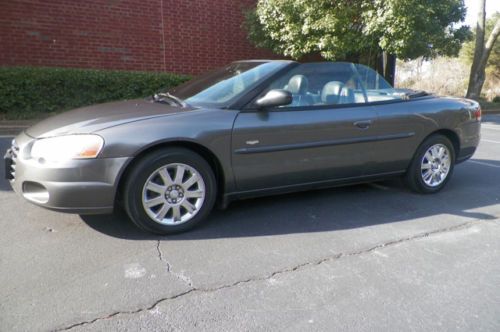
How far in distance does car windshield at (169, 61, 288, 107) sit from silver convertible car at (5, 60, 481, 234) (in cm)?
2

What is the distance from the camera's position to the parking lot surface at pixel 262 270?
229 centimetres

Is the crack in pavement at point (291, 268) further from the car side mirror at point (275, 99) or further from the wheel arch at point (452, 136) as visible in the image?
the car side mirror at point (275, 99)

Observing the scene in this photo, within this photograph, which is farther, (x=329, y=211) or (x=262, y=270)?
(x=329, y=211)

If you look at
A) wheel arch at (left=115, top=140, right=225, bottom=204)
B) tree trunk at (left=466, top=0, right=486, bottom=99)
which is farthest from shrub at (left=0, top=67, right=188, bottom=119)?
tree trunk at (left=466, top=0, right=486, bottom=99)

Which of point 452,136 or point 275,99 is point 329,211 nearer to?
point 275,99

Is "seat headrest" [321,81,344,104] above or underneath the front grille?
above

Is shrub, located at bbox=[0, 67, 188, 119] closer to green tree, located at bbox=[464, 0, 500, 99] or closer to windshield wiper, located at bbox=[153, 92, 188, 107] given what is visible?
windshield wiper, located at bbox=[153, 92, 188, 107]

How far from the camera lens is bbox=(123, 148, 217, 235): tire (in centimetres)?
311

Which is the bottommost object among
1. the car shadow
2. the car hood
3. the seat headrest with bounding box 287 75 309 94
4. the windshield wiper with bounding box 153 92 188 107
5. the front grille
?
the car shadow

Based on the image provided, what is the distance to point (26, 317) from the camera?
7.23 ft

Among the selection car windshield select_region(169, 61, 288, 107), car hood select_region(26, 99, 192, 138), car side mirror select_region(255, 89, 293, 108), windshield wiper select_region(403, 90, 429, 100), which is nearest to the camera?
car hood select_region(26, 99, 192, 138)

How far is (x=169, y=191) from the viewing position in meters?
3.25

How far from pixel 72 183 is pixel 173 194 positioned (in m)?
0.74

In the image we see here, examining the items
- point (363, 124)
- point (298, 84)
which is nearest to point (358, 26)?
point (363, 124)
